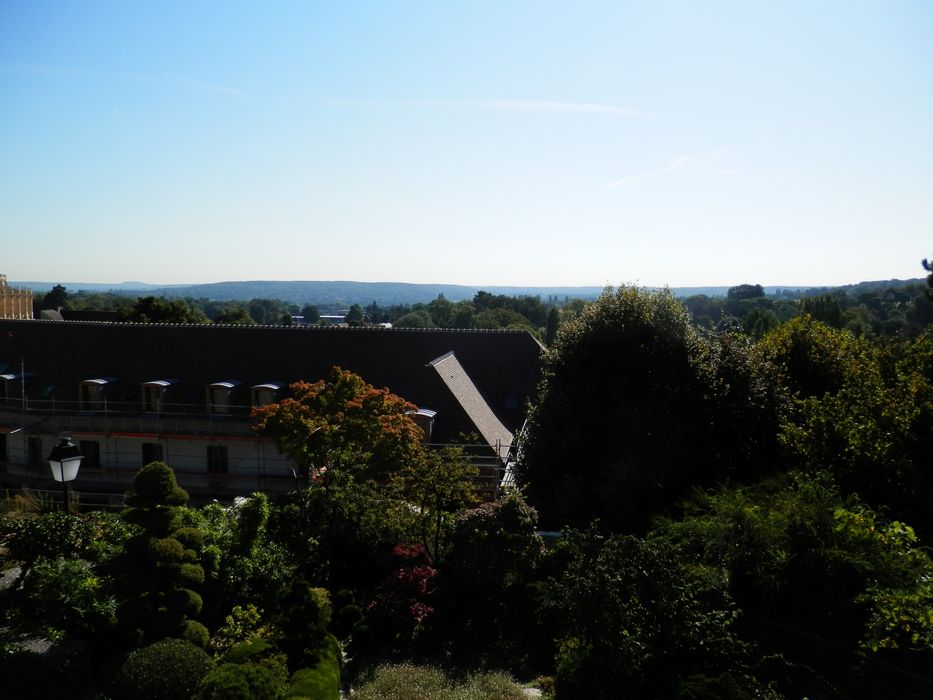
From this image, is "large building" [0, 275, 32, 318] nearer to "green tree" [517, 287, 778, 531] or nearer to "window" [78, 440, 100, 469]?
"window" [78, 440, 100, 469]

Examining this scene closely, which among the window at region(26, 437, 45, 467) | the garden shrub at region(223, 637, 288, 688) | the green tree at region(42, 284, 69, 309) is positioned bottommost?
the window at region(26, 437, 45, 467)

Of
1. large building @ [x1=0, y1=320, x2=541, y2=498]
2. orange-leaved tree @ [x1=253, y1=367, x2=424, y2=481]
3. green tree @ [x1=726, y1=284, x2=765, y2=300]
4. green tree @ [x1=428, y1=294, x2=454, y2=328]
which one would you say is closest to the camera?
orange-leaved tree @ [x1=253, y1=367, x2=424, y2=481]

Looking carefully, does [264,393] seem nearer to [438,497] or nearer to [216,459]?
[216,459]

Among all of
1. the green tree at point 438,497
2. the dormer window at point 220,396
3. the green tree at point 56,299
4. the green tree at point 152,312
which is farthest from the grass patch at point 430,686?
the green tree at point 56,299

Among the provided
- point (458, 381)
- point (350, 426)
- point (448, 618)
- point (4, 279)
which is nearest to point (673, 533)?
point (448, 618)

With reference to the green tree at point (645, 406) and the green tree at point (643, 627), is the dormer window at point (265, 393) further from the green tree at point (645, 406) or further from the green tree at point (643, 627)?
the green tree at point (643, 627)

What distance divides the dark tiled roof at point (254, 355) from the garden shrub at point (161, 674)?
1824 cm

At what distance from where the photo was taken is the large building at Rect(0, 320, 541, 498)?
27.4m

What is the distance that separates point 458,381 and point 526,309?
96446 millimetres

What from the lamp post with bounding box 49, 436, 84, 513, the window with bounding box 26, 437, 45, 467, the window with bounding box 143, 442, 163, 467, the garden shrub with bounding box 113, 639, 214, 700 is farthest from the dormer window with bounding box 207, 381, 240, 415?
the garden shrub with bounding box 113, 639, 214, 700

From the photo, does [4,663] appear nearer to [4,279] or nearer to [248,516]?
[248,516]

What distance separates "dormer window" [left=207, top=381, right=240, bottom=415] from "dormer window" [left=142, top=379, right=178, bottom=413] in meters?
1.69

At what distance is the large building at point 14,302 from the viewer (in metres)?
42.9

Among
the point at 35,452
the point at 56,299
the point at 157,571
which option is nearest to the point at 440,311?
the point at 56,299
